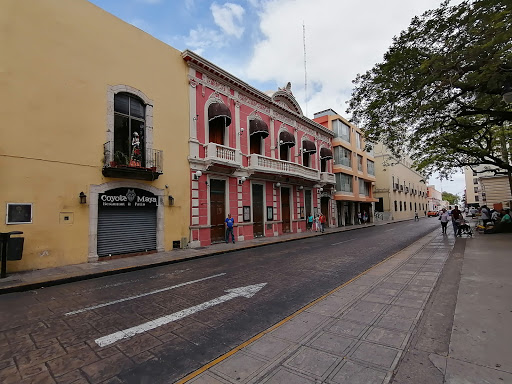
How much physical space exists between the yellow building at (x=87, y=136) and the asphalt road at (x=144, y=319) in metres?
3.32

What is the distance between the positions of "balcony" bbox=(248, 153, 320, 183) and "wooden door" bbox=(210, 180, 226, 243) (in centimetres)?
255

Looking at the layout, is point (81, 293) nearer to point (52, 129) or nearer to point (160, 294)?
point (160, 294)

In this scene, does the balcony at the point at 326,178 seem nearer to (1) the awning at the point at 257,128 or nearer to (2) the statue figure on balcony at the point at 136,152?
(1) the awning at the point at 257,128

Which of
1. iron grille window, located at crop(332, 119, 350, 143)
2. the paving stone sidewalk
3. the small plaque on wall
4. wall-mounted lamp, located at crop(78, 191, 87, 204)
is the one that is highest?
iron grille window, located at crop(332, 119, 350, 143)

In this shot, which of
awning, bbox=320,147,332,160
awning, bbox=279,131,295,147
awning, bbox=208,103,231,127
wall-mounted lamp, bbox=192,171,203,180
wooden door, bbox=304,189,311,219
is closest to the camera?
wall-mounted lamp, bbox=192,171,203,180

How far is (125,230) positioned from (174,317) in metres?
8.08

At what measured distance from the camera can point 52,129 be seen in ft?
31.3

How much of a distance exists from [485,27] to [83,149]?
1442 cm

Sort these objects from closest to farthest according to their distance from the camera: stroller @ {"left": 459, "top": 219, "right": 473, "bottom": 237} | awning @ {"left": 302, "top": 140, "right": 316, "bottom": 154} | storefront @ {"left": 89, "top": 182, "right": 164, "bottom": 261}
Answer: storefront @ {"left": 89, "top": 182, "right": 164, "bottom": 261} < stroller @ {"left": 459, "top": 219, "right": 473, "bottom": 237} < awning @ {"left": 302, "top": 140, "right": 316, "bottom": 154}

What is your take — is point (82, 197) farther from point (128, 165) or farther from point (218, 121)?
point (218, 121)

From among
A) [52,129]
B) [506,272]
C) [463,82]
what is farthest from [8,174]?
[463,82]

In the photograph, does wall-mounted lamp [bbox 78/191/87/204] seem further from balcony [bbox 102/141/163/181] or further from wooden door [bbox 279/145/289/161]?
wooden door [bbox 279/145/289/161]

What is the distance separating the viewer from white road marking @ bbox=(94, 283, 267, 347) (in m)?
3.86

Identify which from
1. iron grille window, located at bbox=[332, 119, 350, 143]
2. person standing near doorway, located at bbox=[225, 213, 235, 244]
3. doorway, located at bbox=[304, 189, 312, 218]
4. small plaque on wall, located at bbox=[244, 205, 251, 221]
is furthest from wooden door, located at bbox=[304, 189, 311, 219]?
person standing near doorway, located at bbox=[225, 213, 235, 244]
